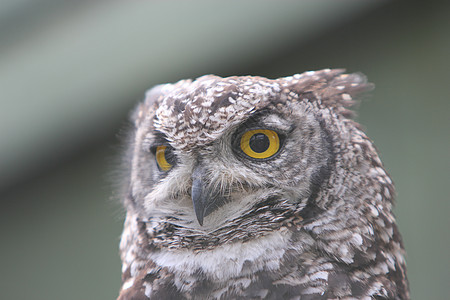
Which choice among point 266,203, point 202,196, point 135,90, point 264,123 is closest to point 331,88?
point 264,123

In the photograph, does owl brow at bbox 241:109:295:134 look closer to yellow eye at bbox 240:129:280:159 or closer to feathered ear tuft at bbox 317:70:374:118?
yellow eye at bbox 240:129:280:159

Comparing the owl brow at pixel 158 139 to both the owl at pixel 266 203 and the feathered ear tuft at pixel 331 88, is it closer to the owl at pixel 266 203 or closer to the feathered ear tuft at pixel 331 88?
the owl at pixel 266 203

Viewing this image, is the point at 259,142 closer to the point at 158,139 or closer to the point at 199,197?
the point at 199,197

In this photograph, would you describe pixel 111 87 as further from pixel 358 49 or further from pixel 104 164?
pixel 358 49

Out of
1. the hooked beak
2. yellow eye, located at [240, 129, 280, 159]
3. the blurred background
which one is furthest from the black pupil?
the blurred background

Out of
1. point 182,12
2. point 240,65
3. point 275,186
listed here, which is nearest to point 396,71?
point 240,65
